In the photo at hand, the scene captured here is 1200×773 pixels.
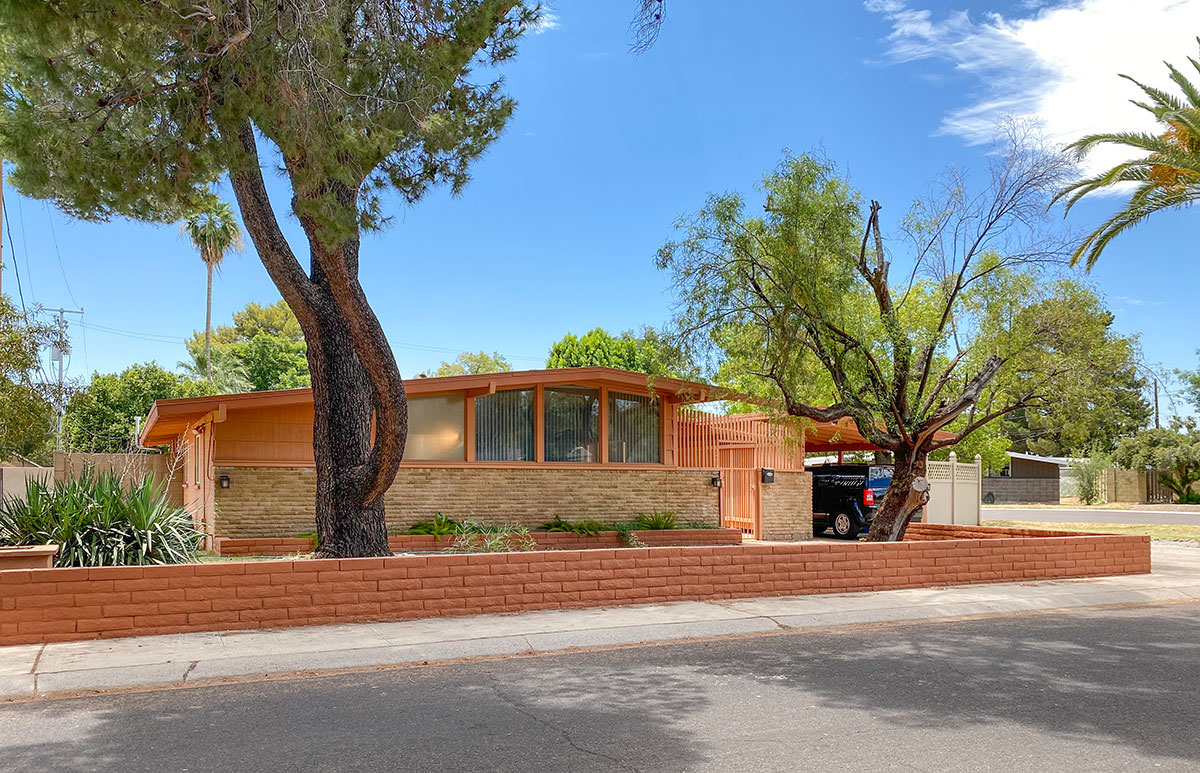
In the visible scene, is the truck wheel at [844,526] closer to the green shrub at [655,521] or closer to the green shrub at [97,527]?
the green shrub at [655,521]

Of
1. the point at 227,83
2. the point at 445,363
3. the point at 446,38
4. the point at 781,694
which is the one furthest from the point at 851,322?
the point at 445,363

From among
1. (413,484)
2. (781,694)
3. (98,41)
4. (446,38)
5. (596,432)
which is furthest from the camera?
(596,432)

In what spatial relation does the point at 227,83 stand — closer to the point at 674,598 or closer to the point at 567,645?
the point at 567,645

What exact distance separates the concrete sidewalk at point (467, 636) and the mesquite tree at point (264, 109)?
8.81 feet

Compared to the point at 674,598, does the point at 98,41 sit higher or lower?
higher

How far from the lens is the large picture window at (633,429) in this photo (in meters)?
19.9

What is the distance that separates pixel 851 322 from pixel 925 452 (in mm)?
2823

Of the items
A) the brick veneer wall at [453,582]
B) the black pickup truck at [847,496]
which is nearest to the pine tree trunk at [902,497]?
the brick veneer wall at [453,582]

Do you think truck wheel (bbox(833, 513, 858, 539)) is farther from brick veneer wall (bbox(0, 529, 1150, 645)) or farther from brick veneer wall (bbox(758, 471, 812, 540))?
brick veneer wall (bbox(0, 529, 1150, 645))

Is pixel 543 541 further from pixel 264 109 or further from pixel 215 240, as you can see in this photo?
pixel 215 240

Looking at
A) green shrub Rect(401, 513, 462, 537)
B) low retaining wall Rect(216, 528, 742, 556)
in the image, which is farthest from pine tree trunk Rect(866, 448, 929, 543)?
green shrub Rect(401, 513, 462, 537)

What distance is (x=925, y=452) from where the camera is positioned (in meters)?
16.0

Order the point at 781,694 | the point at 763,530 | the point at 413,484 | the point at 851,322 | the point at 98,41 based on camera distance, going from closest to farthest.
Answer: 1. the point at 781,694
2. the point at 98,41
3. the point at 851,322
4. the point at 413,484
5. the point at 763,530

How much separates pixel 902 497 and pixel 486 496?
756cm
